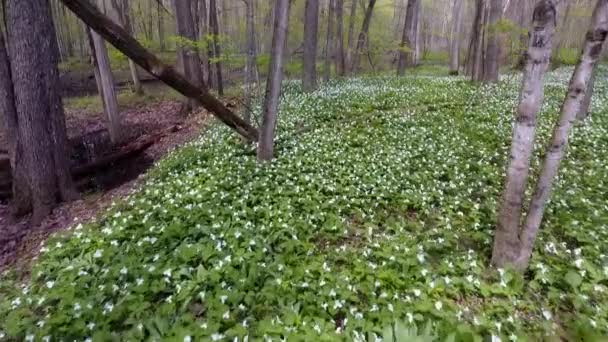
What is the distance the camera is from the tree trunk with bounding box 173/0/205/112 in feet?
42.2

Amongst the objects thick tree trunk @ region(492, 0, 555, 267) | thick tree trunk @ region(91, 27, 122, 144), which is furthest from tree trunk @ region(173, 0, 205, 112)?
thick tree trunk @ region(492, 0, 555, 267)

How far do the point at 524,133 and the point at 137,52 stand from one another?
202 inches

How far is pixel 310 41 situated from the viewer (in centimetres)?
1455

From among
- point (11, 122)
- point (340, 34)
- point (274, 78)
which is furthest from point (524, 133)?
point (340, 34)

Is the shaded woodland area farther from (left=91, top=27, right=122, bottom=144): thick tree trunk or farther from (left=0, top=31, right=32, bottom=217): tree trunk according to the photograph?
(left=91, top=27, right=122, bottom=144): thick tree trunk

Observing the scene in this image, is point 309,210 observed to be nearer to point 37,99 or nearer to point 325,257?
point 325,257

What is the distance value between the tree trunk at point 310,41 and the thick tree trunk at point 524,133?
11.5m

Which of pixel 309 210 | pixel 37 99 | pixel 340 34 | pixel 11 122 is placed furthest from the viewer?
pixel 340 34

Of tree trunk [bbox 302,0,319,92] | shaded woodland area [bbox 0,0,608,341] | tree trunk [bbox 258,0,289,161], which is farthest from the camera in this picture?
tree trunk [bbox 302,0,319,92]

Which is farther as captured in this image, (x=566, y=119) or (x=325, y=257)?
(x=325, y=257)

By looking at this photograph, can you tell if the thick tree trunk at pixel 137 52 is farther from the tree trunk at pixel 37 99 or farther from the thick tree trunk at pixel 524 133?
the thick tree trunk at pixel 524 133

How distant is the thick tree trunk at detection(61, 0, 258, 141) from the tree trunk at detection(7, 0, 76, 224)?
2.17 metres

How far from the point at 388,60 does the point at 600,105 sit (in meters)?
30.6

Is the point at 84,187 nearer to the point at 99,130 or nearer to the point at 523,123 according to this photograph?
the point at 99,130
